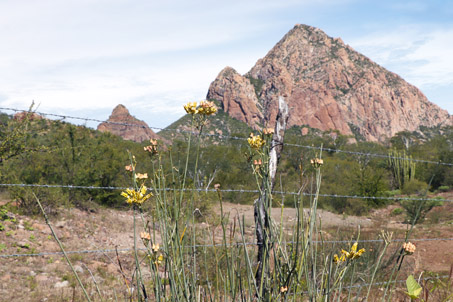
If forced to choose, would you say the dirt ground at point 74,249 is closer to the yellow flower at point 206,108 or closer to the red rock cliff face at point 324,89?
the yellow flower at point 206,108

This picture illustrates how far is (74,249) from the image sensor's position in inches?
241

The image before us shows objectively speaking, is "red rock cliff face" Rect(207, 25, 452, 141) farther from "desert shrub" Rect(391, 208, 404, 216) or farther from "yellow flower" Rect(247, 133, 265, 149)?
"yellow flower" Rect(247, 133, 265, 149)

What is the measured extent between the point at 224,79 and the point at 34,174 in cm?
8853

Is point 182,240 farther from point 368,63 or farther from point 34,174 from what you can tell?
point 368,63

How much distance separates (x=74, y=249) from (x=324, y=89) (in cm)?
9135

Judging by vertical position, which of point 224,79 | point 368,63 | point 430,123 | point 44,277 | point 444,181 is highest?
point 368,63

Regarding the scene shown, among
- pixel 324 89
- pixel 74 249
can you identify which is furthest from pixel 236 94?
pixel 74 249

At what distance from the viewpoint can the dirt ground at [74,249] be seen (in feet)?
14.3

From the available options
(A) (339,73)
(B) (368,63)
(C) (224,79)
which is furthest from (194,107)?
(B) (368,63)

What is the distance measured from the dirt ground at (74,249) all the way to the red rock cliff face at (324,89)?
3024 inches

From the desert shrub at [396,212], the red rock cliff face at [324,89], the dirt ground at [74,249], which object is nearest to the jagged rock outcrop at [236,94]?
the red rock cliff face at [324,89]

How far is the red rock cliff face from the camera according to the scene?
90.2 metres

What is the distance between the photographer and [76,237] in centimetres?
685

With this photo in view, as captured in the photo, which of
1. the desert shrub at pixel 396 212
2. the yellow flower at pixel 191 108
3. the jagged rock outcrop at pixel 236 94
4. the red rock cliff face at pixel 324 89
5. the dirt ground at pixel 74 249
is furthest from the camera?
the red rock cliff face at pixel 324 89
